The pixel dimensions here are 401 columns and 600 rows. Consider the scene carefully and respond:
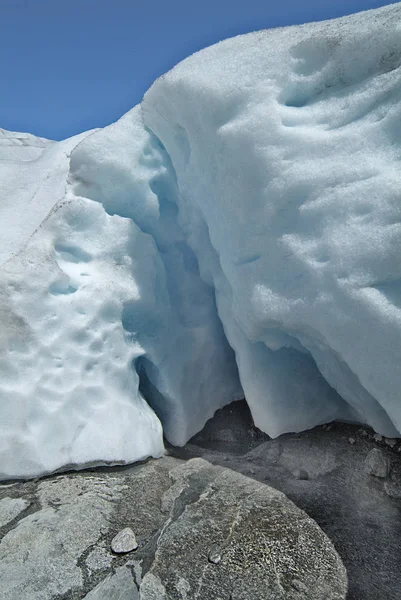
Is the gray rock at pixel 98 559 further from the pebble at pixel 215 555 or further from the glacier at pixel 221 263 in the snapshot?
the glacier at pixel 221 263

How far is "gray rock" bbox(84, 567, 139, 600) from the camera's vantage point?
1.79 metres

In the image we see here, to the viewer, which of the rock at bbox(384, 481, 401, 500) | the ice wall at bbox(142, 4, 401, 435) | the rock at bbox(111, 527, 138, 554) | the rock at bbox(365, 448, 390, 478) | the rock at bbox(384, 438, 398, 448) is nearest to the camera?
the rock at bbox(111, 527, 138, 554)

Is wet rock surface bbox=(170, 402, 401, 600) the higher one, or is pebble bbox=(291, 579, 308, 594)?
wet rock surface bbox=(170, 402, 401, 600)

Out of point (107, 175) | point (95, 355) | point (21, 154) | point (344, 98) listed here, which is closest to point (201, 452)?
point (95, 355)

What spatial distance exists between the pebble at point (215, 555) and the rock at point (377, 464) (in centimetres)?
106

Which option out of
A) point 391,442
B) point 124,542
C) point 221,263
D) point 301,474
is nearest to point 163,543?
point 124,542

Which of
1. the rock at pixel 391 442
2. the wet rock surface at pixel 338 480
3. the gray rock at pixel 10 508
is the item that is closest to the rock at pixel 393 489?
the wet rock surface at pixel 338 480

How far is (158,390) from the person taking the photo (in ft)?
10.9

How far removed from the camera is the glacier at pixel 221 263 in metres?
2.30

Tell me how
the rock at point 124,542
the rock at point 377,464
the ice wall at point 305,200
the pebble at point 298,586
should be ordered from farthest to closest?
1. the rock at point 377,464
2. the ice wall at point 305,200
3. the rock at point 124,542
4. the pebble at point 298,586

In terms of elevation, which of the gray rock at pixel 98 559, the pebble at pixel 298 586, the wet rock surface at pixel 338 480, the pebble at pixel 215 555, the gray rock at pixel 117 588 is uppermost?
the wet rock surface at pixel 338 480

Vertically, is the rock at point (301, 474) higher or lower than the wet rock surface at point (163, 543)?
higher

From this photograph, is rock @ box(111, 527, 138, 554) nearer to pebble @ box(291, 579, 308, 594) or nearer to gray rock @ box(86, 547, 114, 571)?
gray rock @ box(86, 547, 114, 571)

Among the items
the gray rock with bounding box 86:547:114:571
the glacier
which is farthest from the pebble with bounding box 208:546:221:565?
the glacier
